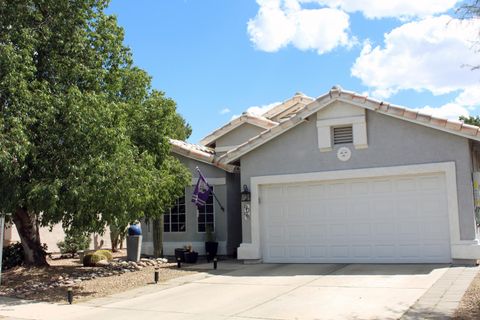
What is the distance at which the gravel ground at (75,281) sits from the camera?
37.3ft

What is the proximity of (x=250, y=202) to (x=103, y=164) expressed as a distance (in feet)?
16.7

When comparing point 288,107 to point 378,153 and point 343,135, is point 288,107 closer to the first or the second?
point 343,135

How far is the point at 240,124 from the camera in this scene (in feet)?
65.5

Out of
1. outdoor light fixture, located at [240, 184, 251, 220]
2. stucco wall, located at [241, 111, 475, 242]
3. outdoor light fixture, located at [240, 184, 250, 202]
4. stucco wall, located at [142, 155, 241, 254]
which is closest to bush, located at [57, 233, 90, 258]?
stucco wall, located at [142, 155, 241, 254]

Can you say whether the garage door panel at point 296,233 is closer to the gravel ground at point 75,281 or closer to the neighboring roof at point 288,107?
the gravel ground at point 75,281

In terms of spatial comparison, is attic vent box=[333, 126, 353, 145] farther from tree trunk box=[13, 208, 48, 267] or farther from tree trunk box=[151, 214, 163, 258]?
tree trunk box=[13, 208, 48, 267]

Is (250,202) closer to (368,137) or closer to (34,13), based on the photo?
(368,137)

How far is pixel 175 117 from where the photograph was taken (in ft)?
51.2

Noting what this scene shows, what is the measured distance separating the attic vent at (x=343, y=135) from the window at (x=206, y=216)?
5480mm

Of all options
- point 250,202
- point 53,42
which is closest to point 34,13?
point 53,42

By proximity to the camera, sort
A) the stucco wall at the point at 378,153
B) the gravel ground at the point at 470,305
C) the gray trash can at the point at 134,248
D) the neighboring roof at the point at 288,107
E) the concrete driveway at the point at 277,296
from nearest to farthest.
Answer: the gravel ground at the point at 470,305
the concrete driveway at the point at 277,296
the stucco wall at the point at 378,153
the gray trash can at the point at 134,248
the neighboring roof at the point at 288,107

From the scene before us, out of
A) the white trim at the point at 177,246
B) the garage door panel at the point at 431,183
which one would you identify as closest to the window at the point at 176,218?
the white trim at the point at 177,246

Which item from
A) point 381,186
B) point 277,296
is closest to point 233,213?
point 381,186

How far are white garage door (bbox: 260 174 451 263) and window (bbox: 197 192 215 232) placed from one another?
10.9 ft
